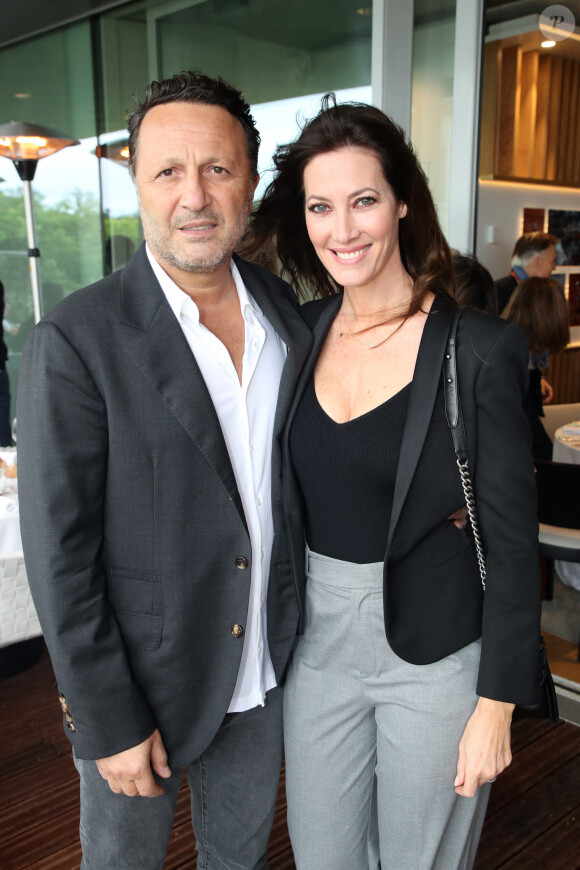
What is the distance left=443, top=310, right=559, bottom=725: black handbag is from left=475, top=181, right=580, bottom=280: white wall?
2933 millimetres

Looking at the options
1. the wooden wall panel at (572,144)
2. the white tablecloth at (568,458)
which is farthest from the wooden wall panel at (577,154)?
the white tablecloth at (568,458)

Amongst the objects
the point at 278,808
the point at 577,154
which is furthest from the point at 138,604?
the point at 577,154

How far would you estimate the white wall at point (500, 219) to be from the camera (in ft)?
13.8

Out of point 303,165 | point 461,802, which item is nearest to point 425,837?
point 461,802

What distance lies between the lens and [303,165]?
A: 60.8 inches

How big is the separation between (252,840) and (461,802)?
51cm

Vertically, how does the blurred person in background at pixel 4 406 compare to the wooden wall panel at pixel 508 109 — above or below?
below

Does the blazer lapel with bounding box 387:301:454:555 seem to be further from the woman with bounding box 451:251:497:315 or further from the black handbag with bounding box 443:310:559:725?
the woman with bounding box 451:251:497:315

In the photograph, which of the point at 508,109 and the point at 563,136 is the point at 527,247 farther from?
the point at 563,136

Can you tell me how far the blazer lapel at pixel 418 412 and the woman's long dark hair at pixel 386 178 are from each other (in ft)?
0.52

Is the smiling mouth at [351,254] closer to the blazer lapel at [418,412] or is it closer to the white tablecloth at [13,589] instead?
the blazer lapel at [418,412]

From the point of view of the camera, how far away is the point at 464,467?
132 centimetres

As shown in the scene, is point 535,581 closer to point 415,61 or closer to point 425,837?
point 425,837

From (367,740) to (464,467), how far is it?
0.58 meters
